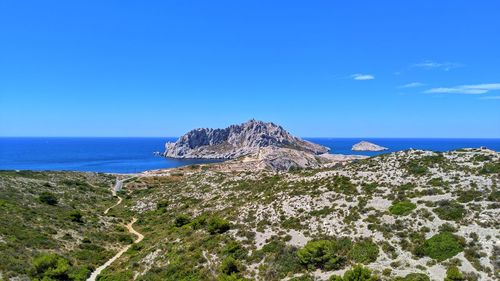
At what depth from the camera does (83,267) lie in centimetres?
3553

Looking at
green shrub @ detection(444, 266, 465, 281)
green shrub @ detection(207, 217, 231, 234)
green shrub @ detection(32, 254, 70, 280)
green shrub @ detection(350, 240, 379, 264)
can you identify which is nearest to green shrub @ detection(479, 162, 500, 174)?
green shrub @ detection(350, 240, 379, 264)

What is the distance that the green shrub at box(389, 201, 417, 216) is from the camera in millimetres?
35778

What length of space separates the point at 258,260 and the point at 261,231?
245 inches

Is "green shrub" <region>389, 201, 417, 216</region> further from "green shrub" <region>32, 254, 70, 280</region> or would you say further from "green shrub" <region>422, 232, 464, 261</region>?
"green shrub" <region>32, 254, 70, 280</region>

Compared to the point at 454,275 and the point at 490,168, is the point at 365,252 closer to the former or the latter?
the point at 454,275

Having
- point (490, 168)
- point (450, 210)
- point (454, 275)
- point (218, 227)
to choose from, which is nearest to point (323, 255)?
point (454, 275)

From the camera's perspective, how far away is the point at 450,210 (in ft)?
112

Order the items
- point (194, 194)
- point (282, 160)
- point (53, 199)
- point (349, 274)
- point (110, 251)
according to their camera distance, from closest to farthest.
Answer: point (349, 274), point (110, 251), point (53, 199), point (194, 194), point (282, 160)

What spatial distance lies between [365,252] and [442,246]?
589 cm

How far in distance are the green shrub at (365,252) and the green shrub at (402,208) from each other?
6.45 m

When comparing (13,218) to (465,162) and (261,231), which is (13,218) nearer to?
(261,231)

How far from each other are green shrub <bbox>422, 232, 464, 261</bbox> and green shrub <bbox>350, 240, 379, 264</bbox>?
383 centimetres

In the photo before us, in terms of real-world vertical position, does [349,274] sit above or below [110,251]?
above

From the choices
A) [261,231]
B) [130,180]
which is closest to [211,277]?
[261,231]
